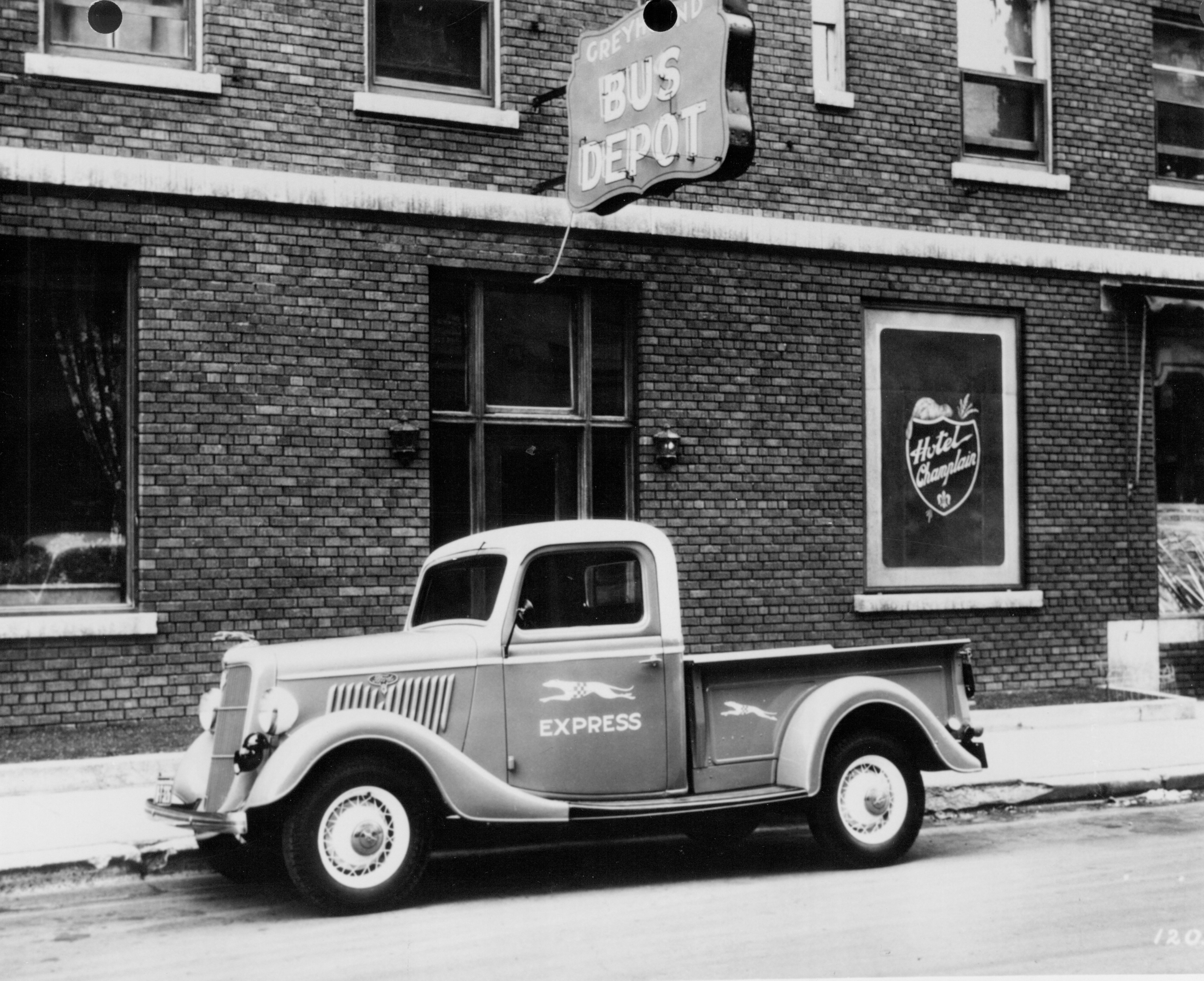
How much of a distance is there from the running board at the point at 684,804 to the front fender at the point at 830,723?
0.09 meters

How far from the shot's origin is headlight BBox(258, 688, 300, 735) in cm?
707

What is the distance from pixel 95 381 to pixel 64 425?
1.27 feet

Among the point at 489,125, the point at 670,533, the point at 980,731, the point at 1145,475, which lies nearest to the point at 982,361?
the point at 1145,475

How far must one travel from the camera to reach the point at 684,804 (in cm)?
756

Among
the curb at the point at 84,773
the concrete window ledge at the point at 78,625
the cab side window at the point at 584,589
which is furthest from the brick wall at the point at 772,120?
the cab side window at the point at 584,589

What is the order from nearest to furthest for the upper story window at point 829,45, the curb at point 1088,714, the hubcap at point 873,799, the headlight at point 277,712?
the headlight at point 277,712
the hubcap at point 873,799
the curb at point 1088,714
the upper story window at point 829,45

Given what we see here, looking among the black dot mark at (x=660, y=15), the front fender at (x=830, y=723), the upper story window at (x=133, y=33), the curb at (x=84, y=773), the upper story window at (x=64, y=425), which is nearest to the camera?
the front fender at (x=830, y=723)

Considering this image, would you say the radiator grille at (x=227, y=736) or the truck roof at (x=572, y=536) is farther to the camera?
the truck roof at (x=572, y=536)

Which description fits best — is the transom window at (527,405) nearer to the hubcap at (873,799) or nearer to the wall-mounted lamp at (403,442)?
the wall-mounted lamp at (403,442)

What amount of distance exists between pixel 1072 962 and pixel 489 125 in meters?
8.04

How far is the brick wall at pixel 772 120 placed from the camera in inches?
425

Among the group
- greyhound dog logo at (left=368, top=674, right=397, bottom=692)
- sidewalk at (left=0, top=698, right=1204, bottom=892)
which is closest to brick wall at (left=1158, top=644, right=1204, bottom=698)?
sidewalk at (left=0, top=698, right=1204, bottom=892)

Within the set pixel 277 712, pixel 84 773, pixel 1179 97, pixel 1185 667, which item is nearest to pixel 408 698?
pixel 277 712

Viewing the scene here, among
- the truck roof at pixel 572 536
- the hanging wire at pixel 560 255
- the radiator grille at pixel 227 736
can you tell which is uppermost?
the hanging wire at pixel 560 255
